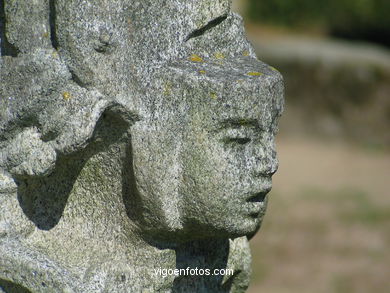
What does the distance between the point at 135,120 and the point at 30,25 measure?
34 centimetres

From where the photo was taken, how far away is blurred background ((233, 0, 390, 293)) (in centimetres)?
577

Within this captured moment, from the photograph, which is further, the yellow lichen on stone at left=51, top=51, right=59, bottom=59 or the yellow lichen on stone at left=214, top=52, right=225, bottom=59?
the yellow lichen on stone at left=214, top=52, right=225, bottom=59

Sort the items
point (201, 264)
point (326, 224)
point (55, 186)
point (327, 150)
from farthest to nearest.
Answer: point (327, 150), point (326, 224), point (201, 264), point (55, 186)

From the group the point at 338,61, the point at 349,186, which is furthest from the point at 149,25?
the point at 338,61

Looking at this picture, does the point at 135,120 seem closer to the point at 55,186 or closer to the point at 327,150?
the point at 55,186

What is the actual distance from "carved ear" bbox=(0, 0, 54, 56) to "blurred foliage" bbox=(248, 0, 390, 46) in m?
8.48

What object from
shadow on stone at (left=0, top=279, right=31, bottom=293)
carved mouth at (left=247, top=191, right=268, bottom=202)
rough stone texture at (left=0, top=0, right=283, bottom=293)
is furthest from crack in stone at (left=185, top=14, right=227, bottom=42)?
shadow on stone at (left=0, top=279, right=31, bottom=293)

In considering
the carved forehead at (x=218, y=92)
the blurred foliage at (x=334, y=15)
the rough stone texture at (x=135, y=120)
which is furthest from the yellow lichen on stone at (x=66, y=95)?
the blurred foliage at (x=334, y=15)

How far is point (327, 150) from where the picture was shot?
843 centimetres

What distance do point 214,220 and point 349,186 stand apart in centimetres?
524

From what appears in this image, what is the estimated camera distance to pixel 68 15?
85.7 inches

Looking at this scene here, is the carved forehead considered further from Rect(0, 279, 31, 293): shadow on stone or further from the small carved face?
Rect(0, 279, 31, 293): shadow on stone

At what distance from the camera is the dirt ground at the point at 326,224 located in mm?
5590

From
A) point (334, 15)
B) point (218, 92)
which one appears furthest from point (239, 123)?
point (334, 15)
